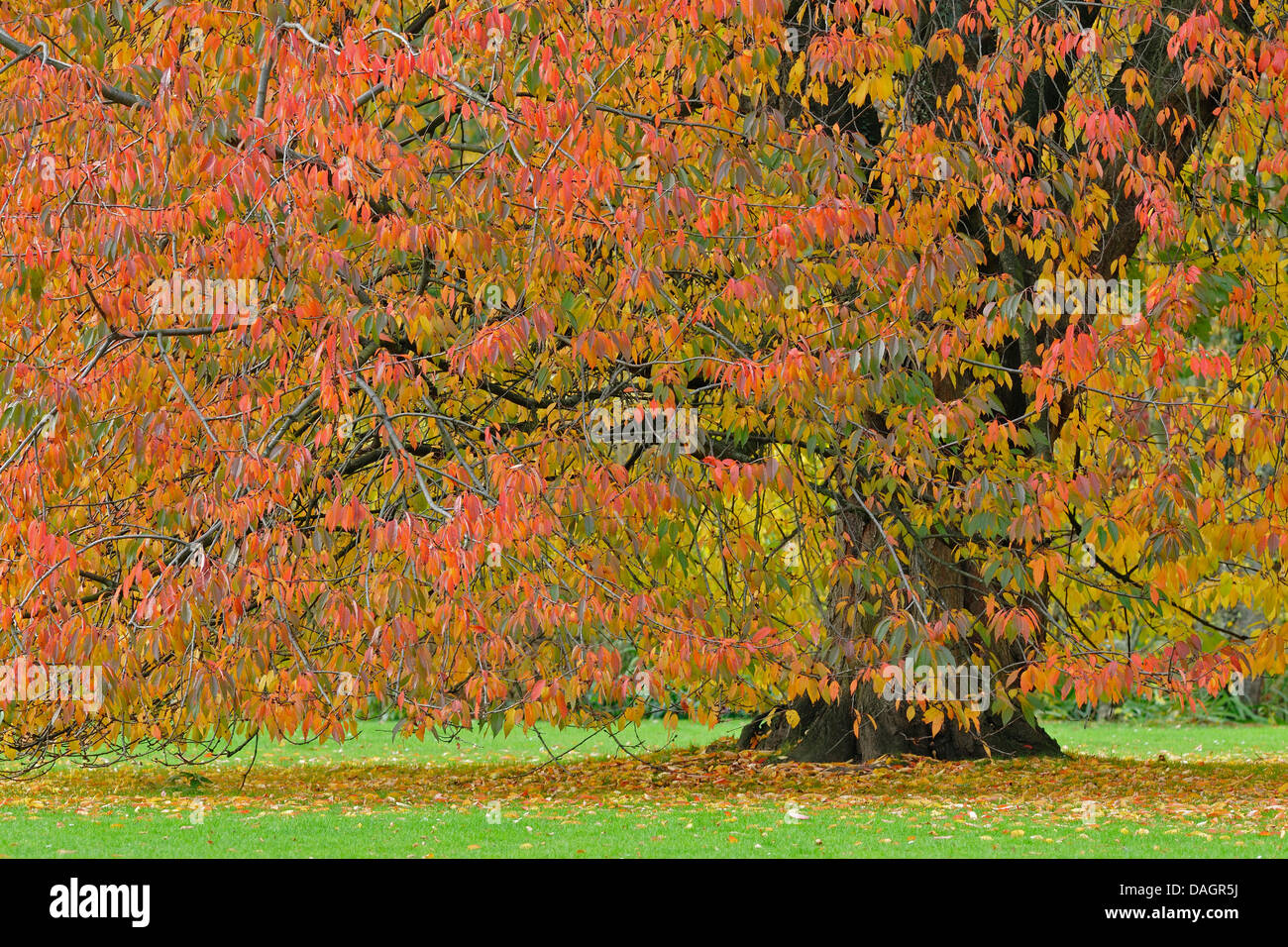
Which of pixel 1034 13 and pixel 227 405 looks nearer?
pixel 227 405

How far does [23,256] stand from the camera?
6.80m

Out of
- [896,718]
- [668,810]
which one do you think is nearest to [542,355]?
[668,810]

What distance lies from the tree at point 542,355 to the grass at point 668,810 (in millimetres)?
836

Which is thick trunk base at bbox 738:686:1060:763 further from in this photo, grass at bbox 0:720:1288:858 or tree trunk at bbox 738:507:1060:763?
grass at bbox 0:720:1288:858

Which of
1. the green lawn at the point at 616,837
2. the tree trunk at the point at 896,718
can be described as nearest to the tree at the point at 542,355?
the green lawn at the point at 616,837

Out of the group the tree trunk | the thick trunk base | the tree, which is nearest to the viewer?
the tree

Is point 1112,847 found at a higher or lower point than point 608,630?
lower

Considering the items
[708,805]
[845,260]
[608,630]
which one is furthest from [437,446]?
[708,805]

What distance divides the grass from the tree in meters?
0.84

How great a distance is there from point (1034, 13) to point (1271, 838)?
205 inches

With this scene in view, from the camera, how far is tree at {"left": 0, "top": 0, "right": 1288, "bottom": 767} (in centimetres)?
684

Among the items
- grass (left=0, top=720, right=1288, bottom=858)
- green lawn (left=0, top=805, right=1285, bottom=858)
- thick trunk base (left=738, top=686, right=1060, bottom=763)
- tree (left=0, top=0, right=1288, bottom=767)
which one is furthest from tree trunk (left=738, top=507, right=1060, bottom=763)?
green lawn (left=0, top=805, right=1285, bottom=858)

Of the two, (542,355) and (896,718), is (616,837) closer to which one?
(542,355)

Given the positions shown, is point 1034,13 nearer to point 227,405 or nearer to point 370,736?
point 227,405
